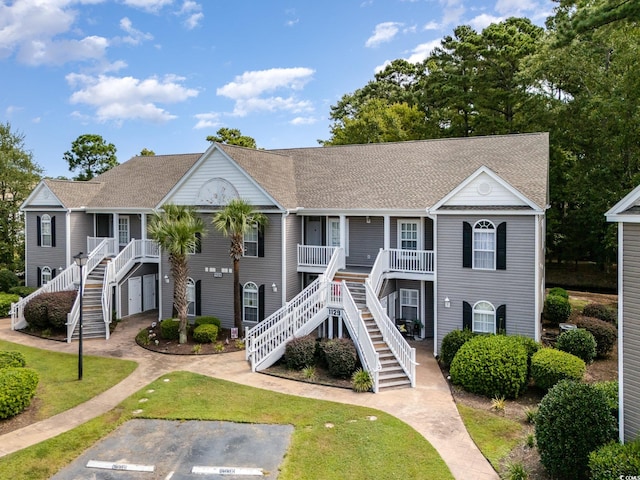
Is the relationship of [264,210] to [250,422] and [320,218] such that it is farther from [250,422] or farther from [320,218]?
[250,422]

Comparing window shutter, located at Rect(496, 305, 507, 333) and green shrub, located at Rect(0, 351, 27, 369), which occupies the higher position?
window shutter, located at Rect(496, 305, 507, 333)

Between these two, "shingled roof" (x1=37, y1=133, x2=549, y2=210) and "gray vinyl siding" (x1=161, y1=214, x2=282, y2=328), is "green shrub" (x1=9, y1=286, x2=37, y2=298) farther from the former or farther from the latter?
"gray vinyl siding" (x1=161, y1=214, x2=282, y2=328)

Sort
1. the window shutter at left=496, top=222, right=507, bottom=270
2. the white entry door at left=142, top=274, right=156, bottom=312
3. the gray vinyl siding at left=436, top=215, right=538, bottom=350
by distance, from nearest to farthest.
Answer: the gray vinyl siding at left=436, top=215, right=538, bottom=350 < the window shutter at left=496, top=222, right=507, bottom=270 < the white entry door at left=142, top=274, right=156, bottom=312

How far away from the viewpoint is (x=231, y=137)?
178ft

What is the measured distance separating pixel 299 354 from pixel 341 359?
1.73m

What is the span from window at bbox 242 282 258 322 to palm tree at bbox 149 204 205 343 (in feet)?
9.65

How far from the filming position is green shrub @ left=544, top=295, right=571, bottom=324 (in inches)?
850

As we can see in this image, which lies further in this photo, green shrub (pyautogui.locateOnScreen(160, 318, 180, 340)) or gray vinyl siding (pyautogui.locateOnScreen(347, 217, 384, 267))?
gray vinyl siding (pyautogui.locateOnScreen(347, 217, 384, 267))

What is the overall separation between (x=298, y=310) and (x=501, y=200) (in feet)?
29.7

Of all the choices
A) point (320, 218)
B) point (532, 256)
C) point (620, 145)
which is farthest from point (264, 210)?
point (620, 145)

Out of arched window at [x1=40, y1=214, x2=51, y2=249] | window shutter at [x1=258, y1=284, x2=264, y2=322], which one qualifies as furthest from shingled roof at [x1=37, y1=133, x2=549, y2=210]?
window shutter at [x1=258, y1=284, x2=264, y2=322]

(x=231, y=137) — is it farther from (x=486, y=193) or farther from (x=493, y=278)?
(x=493, y=278)

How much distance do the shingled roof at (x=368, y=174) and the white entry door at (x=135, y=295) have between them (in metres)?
4.35

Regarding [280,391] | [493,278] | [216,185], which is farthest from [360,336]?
[216,185]
